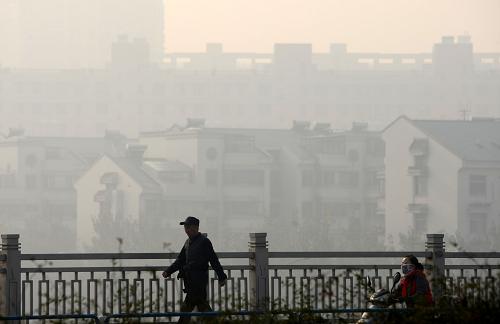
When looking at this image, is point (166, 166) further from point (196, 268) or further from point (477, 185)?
point (196, 268)

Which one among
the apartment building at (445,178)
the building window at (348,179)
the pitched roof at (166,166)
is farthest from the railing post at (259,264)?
the building window at (348,179)

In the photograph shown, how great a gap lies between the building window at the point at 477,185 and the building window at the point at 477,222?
8.61 ft

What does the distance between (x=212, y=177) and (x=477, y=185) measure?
26.1 m

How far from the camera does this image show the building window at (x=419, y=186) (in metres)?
122

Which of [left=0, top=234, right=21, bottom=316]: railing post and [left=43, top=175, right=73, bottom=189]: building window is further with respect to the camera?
[left=43, top=175, right=73, bottom=189]: building window

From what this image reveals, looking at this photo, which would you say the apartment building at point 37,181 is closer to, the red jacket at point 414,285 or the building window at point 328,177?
the building window at point 328,177

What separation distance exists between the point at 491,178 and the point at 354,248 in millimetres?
14686

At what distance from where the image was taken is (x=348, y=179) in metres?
140

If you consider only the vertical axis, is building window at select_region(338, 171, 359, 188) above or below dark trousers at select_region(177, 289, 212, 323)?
above

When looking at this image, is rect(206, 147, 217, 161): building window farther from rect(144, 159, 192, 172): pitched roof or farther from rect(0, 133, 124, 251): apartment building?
rect(0, 133, 124, 251): apartment building

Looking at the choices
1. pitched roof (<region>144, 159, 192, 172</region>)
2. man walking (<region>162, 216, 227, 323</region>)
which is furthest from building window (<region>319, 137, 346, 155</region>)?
man walking (<region>162, 216, 227, 323</region>)

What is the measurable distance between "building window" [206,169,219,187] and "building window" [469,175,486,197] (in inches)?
1002

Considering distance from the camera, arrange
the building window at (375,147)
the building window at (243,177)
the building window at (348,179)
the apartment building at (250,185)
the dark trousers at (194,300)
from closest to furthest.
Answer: the dark trousers at (194,300), the apartment building at (250,185), the building window at (243,177), the building window at (375,147), the building window at (348,179)

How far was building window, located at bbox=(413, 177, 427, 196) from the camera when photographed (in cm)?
12162
